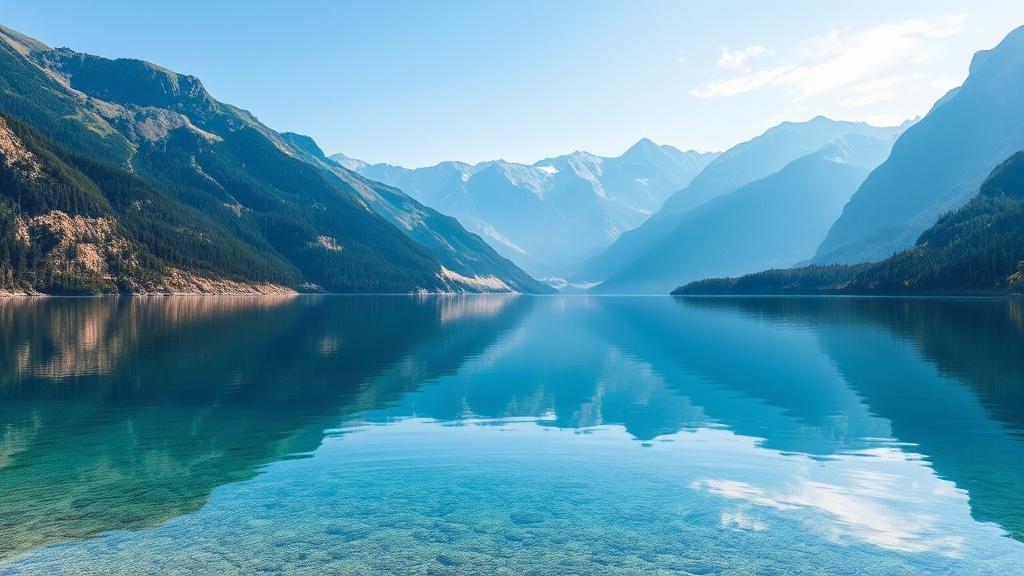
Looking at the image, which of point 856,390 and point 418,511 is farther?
point 856,390

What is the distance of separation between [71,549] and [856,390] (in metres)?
47.8

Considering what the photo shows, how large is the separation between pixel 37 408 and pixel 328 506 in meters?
25.8

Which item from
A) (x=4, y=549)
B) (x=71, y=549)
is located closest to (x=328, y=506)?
(x=71, y=549)

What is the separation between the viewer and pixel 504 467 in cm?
2780

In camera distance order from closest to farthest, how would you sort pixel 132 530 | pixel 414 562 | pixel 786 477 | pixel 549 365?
1. pixel 414 562
2. pixel 132 530
3. pixel 786 477
4. pixel 549 365

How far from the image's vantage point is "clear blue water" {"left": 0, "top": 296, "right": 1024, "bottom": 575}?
60.2 feet

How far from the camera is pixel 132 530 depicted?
1975cm

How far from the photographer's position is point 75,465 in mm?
26609

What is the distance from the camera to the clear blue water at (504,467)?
18.4 m

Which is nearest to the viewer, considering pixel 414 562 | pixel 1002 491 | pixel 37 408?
pixel 414 562

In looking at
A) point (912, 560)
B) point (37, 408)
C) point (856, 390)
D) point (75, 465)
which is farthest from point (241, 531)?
point (856, 390)

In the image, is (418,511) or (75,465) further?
(75,465)

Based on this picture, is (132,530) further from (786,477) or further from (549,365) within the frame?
(549,365)

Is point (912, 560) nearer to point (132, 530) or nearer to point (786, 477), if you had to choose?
point (786, 477)
